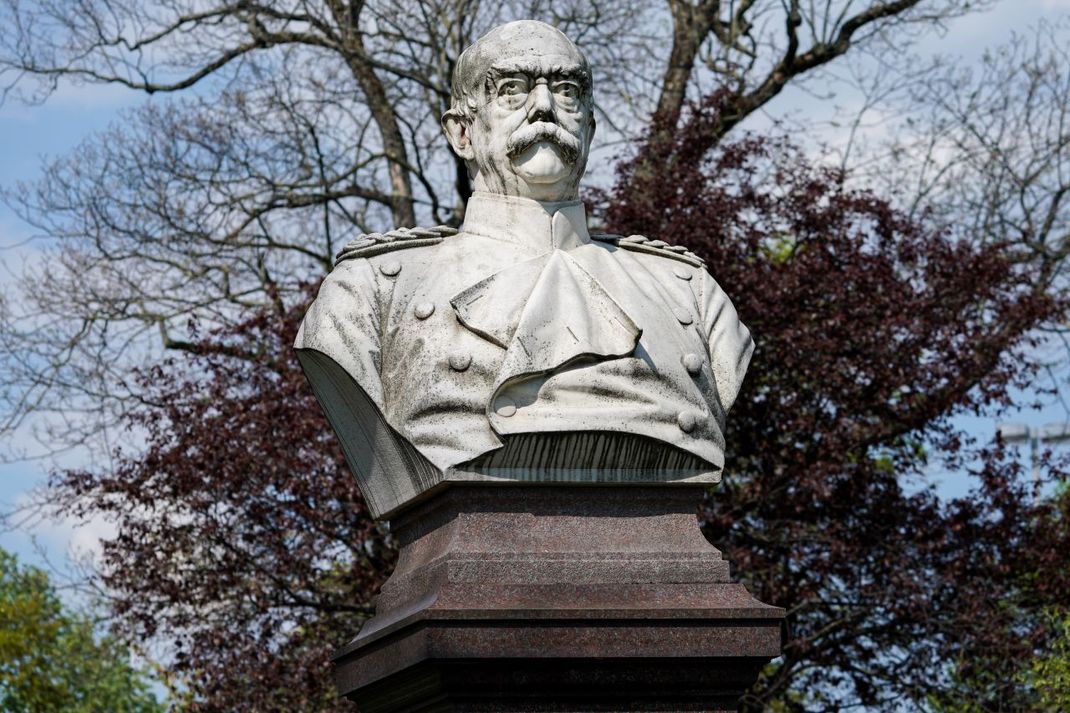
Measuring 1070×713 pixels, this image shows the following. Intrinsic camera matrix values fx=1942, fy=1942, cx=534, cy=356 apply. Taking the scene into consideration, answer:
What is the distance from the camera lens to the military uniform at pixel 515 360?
5.17 meters

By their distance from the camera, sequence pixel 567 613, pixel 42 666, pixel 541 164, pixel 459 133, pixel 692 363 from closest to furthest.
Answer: pixel 567 613, pixel 692 363, pixel 541 164, pixel 459 133, pixel 42 666

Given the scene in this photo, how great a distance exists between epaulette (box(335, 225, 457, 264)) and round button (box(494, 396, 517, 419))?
72 cm

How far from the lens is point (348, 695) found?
5578 millimetres

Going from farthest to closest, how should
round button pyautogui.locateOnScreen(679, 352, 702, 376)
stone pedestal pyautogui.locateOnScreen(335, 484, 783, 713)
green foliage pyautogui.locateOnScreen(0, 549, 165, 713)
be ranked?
green foliage pyautogui.locateOnScreen(0, 549, 165, 713), round button pyautogui.locateOnScreen(679, 352, 702, 376), stone pedestal pyautogui.locateOnScreen(335, 484, 783, 713)

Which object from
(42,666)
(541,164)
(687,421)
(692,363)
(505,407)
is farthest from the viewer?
(42,666)

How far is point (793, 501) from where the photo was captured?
1158 centimetres

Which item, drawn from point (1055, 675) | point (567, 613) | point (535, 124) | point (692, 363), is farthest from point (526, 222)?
point (1055, 675)

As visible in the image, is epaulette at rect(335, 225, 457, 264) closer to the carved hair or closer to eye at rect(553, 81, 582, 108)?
the carved hair

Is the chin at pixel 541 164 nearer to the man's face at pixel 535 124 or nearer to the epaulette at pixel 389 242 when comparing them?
the man's face at pixel 535 124

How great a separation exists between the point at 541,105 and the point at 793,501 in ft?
21.3

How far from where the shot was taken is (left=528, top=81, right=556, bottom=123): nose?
5473mm

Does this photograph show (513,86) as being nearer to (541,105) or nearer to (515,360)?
(541,105)

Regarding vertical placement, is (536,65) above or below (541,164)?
above

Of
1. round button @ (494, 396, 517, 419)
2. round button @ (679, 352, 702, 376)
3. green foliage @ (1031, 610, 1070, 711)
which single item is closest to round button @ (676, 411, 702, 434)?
round button @ (679, 352, 702, 376)
